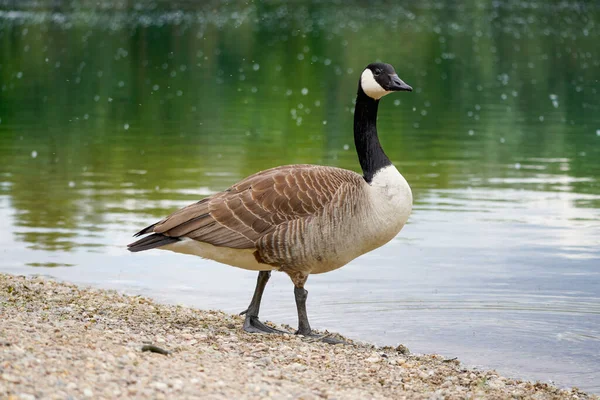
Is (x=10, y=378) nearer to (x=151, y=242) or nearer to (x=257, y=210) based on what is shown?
(x=151, y=242)

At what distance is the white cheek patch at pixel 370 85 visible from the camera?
9.23 m

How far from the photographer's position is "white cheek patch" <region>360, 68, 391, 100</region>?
364 inches

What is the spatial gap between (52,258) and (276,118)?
50.0 ft

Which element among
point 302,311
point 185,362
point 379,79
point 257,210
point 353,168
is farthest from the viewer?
point 353,168

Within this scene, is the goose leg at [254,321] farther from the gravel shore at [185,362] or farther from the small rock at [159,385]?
the small rock at [159,385]

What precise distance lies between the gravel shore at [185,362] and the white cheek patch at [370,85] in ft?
7.94

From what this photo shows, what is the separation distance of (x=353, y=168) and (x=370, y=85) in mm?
9917

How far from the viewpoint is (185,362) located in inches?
275

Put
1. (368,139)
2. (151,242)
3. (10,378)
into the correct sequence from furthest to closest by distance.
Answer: (368,139)
(151,242)
(10,378)

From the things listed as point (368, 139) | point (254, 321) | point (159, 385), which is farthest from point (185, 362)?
A: point (368, 139)

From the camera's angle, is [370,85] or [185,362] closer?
[185,362]

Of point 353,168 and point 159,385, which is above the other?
point 353,168

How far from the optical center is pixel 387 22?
79.4 metres

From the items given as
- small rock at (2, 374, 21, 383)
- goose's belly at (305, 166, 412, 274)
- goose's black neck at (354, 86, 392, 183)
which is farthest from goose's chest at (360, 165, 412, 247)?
small rock at (2, 374, 21, 383)
